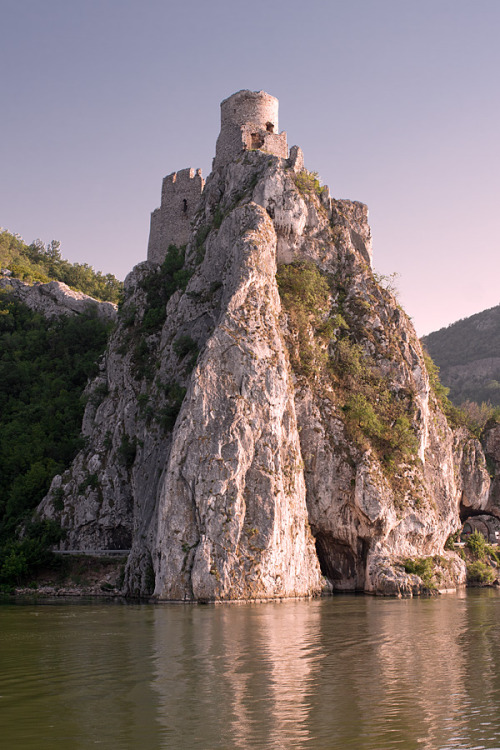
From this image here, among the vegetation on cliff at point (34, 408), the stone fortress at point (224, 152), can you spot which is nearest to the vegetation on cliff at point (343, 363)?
the stone fortress at point (224, 152)

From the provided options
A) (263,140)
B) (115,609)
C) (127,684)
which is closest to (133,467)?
(115,609)

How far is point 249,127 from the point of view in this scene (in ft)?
188

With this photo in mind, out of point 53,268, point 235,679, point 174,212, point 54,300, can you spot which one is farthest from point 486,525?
point 53,268

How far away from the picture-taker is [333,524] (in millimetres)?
41781

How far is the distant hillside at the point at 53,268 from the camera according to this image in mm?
101812

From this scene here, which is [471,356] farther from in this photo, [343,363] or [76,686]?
[76,686]

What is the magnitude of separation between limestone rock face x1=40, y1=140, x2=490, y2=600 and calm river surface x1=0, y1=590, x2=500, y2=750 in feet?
32.6

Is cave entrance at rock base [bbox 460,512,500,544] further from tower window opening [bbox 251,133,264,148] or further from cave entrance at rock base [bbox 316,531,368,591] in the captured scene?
tower window opening [bbox 251,133,264,148]

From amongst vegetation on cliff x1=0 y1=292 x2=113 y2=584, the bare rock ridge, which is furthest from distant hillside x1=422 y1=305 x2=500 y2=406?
vegetation on cliff x1=0 y1=292 x2=113 y2=584

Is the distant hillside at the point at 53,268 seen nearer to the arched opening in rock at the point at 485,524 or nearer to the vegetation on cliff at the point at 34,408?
the vegetation on cliff at the point at 34,408

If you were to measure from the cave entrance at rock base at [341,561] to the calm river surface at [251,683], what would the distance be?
52.6 ft

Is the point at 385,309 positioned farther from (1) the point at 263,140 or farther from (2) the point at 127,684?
(2) the point at 127,684

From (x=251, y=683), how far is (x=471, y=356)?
136m

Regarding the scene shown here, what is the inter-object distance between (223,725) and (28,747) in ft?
9.72
